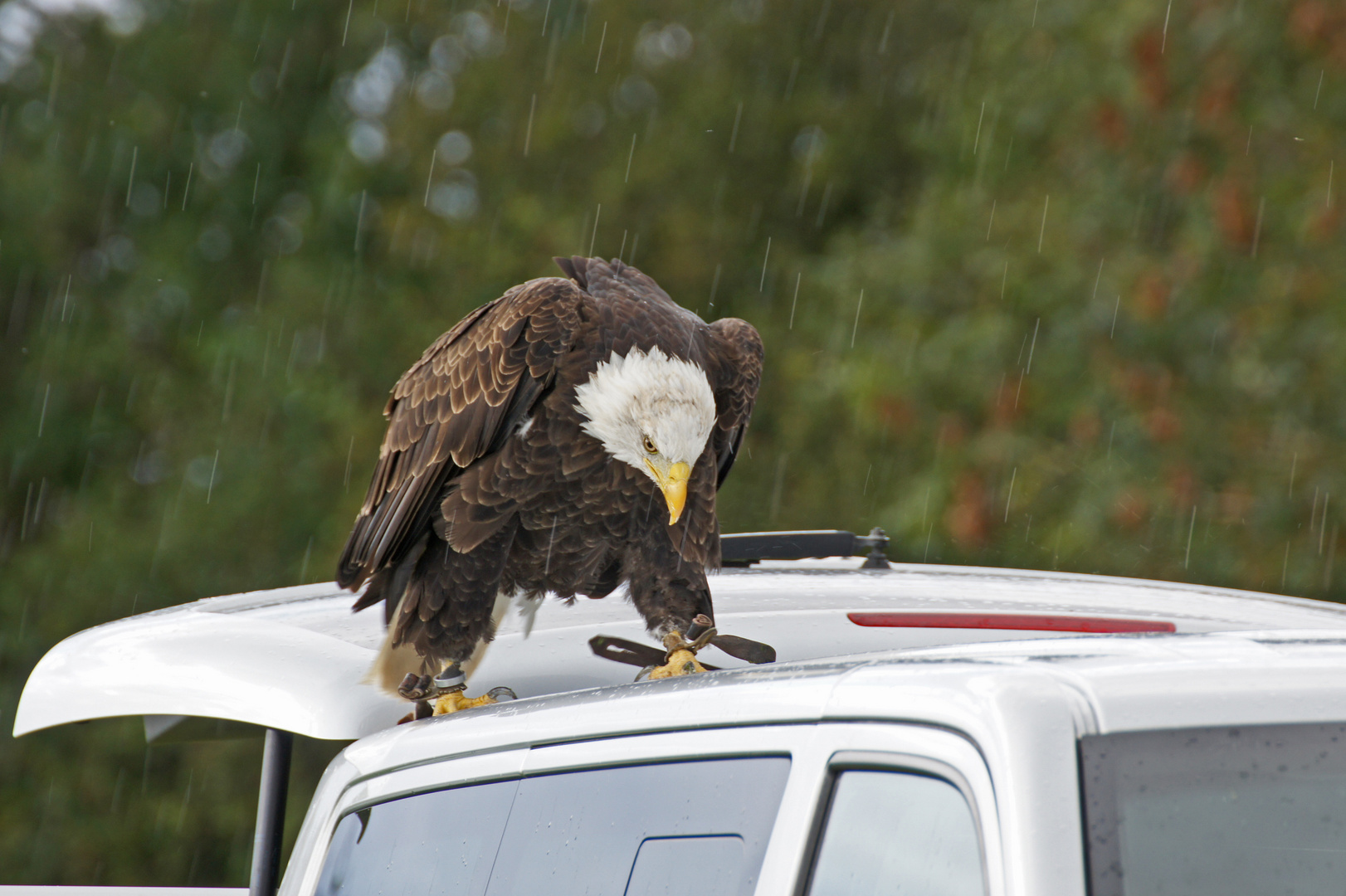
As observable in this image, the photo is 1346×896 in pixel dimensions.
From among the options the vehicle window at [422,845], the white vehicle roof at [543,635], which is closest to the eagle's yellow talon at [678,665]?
the white vehicle roof at [543,635]

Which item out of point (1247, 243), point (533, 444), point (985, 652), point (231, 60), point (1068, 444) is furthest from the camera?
point (231, 60)

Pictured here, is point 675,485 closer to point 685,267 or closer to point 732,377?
point 732,377

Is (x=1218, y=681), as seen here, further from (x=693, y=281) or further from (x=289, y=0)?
(x=289, y=0)

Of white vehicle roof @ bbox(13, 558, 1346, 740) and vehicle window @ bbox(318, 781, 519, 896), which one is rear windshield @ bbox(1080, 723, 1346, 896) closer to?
white vehicle roof @ bbox(13, 558, 1346, 740)

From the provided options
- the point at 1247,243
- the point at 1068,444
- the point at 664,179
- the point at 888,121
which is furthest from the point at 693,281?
the point at 1247,243

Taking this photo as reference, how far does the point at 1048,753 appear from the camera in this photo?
1.09m

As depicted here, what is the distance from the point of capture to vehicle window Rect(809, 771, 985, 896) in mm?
1147

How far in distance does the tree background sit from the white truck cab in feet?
19.1

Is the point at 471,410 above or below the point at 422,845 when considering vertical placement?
above

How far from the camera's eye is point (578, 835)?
1.59m

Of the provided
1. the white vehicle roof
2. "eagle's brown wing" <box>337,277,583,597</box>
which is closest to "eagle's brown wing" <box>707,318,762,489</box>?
"eagle's brown wing" <box>337,277,583,597</box>

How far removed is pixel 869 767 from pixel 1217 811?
0.28 meters

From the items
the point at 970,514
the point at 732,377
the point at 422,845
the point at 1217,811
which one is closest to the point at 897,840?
the point at 1217,811

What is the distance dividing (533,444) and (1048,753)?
8.23 feet
